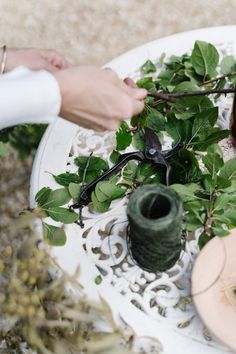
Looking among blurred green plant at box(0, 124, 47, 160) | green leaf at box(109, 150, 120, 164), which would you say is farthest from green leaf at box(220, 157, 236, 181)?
blurred green plant at box(0, 124, 47, 160)

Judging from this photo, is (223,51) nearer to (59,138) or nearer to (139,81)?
(139,81)

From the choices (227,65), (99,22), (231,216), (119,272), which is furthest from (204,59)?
(99,22)

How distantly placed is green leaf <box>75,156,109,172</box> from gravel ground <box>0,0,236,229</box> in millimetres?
1186

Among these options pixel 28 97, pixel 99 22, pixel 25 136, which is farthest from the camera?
pixel 99 22

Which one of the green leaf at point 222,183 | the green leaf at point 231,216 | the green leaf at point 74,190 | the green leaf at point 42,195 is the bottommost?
the green leaf at point 42,195

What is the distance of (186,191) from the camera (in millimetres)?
1085

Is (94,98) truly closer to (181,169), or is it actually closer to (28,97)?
(28,97)

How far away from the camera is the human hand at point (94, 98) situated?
35.6 inches

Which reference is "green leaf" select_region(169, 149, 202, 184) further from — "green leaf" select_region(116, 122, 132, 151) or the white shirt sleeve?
the white shirt sleeve

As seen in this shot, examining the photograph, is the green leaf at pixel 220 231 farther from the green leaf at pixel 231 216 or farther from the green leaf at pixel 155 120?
the green leaf at pixel 155 120

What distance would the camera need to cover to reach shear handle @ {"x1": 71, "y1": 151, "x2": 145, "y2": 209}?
3.74ft

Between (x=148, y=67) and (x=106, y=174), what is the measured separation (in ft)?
1.14

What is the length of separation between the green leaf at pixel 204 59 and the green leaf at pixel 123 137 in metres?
0.25

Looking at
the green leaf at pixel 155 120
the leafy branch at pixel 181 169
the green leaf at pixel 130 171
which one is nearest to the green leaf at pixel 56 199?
the leafy branch at pixel 181 169
